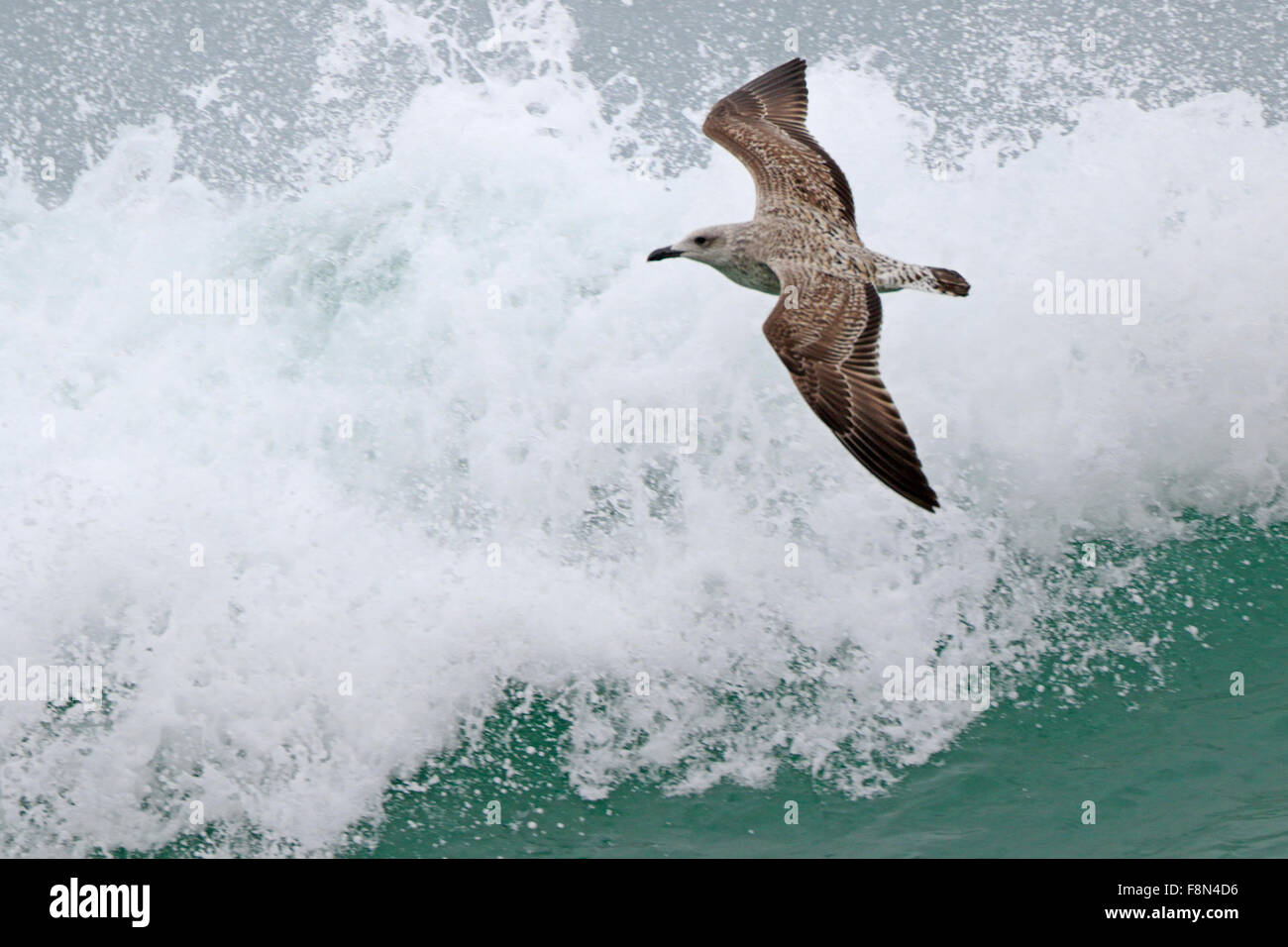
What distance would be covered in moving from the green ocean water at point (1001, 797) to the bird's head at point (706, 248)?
99.0 inches

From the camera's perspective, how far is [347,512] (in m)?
8.91

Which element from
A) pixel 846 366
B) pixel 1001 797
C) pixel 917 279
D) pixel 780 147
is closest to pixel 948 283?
pixel 917 279

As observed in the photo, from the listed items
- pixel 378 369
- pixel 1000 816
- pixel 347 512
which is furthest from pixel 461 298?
pixel 1000 816

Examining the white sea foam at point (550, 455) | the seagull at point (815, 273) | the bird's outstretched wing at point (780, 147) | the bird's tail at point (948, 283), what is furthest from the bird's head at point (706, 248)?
the white sea foam at point (550, 455)

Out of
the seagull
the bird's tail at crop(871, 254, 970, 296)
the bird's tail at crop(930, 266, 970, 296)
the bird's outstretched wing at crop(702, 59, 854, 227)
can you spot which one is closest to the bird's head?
the seagull

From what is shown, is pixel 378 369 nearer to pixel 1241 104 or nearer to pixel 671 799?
pixel 671 799

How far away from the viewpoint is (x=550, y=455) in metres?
9.27

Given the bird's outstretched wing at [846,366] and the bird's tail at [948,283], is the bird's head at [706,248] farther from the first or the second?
the bird's tail at [948,283]

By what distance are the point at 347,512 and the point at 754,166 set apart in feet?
10.2

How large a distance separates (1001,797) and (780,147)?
3571mm

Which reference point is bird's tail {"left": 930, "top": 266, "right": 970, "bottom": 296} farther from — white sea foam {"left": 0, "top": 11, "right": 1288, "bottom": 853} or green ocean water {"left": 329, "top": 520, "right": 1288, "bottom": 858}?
green ocean water {"left": 329, "top": 520, "right": 1288, "bottom": 858}

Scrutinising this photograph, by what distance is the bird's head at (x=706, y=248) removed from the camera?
7.40 metres

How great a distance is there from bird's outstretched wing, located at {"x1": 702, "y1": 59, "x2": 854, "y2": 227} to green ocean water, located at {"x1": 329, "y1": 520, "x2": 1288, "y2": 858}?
2.83 m

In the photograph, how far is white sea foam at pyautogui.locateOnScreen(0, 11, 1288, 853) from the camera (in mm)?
7770
